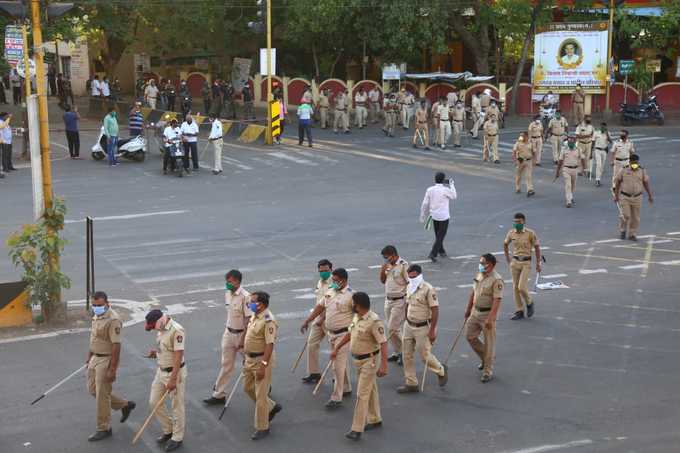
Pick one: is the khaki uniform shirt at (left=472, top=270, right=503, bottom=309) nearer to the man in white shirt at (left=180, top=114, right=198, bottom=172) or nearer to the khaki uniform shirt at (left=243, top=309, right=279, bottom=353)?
the khaki uniform shirt at (left=243, top=309, right=279, bottom=353)

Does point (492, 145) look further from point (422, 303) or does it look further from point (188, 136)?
point (422, 303)

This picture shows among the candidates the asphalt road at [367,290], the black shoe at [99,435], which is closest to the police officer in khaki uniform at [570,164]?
the asphalt road at [367,290]

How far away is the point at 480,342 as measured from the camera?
452 inches

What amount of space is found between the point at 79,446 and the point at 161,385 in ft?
3.39

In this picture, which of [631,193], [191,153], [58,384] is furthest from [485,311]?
[191,153]

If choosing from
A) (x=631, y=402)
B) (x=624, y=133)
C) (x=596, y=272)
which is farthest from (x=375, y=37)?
(x=631, y=402)

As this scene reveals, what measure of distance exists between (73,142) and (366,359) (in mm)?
21912

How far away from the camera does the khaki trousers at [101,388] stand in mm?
9656

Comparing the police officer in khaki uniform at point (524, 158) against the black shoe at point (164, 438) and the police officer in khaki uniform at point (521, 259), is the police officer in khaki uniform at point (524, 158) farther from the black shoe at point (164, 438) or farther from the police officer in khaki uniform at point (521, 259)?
the black shoe at point (164, 438)

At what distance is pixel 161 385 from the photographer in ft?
31.1

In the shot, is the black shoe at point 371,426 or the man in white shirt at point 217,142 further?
the man in white shirt at point 217,142

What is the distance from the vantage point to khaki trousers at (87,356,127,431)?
9.66 metres

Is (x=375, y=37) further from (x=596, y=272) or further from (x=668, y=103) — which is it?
(x=596, y=272)

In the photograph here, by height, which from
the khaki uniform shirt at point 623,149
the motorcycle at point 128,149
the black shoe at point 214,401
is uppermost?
the khaki uniform shirt at point 623,149
